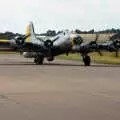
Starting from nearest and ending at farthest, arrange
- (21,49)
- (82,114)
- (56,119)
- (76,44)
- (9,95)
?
(56,119) → (82,114) → (9,95) → (76,44) → (21,49)

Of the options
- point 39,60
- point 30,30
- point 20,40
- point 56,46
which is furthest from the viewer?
point 30,30

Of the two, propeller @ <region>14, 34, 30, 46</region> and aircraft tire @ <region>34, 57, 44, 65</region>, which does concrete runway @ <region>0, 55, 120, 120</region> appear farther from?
propeller @ <region>14, 34, 30, 46</region>

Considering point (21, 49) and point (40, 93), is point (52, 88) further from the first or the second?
point (21, 49)

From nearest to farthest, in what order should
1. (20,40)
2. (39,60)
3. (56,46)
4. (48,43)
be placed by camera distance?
1. (39,60)
2. (56,46)
3. (48,43)
4. (20,40)

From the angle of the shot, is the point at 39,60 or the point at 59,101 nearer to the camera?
the point at 59,101

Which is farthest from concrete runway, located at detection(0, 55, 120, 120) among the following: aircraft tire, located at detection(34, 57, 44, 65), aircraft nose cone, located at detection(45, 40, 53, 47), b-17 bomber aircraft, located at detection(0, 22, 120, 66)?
aircraft nose cone, located at detection(45, 40, 53, 47)

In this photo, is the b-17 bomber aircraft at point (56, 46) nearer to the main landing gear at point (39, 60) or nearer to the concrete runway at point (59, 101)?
the main landing gear at point (39, 60)

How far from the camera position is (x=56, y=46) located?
38.8m

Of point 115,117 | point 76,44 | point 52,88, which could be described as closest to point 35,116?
point 115,117

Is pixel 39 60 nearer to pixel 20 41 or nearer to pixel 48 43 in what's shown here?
pixel 48 43

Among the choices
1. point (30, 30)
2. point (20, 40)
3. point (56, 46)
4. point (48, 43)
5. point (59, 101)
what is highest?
point (30, 30)

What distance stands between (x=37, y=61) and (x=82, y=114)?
28536mm

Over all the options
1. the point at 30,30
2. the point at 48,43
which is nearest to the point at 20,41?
the point at 48,43

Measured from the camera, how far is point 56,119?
9.29m
